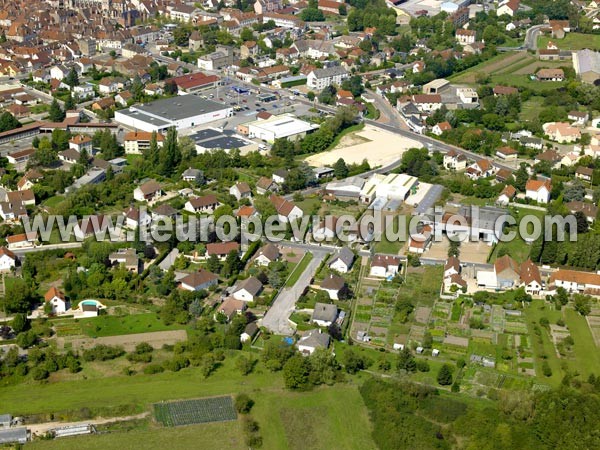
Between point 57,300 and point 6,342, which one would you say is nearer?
point 6,342

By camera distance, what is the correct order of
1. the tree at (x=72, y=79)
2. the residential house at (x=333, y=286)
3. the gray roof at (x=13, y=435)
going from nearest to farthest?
the gray roof at (x=13, y=435) < the residential house at (x=333, y=286) < the tree at (x=72, y=79)

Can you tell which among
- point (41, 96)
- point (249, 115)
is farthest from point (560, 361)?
point (41, 96)

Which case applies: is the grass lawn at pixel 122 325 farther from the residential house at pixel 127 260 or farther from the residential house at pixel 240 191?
the residential house at pixel 240 191

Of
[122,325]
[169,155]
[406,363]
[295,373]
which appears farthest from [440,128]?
[295,373]

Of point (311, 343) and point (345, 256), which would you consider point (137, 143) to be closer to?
point (345, 256)

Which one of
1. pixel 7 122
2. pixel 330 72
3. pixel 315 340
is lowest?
pixel 7 122

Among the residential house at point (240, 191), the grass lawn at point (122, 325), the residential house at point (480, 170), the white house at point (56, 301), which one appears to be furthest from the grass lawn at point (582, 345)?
the white house at point (56, 301)

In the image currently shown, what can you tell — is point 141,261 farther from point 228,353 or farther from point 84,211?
point 228,353
